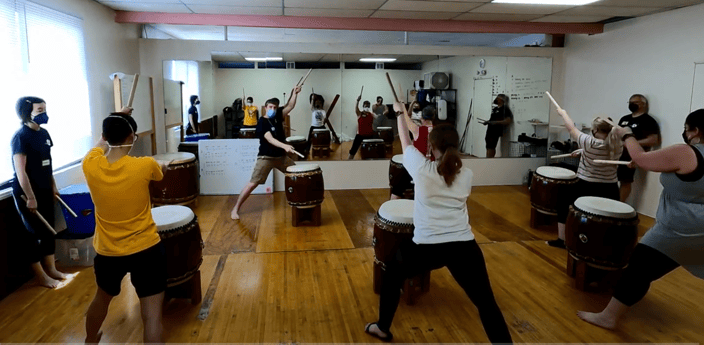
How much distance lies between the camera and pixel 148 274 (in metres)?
2.16

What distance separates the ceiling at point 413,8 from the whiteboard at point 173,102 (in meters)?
1.12

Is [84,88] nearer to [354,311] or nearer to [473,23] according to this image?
[354,311]

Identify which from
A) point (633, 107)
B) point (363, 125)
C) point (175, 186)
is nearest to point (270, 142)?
point (175, 186)

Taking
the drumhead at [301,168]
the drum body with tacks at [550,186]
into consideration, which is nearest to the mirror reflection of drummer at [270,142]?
the drumhead at [301,168]

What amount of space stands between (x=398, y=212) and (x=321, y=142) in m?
3.86

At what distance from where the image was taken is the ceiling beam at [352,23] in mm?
5574

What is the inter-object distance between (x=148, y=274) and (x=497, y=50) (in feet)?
19.6

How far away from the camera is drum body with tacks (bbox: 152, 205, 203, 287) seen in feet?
9.08

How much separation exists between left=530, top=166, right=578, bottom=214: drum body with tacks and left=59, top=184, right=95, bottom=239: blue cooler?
4105mm

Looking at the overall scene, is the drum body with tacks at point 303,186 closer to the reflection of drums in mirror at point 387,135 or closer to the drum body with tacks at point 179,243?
the drum body with tacks at point 179,243

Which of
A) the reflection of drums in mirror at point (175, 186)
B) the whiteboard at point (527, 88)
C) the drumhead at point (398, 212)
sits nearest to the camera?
the drumhead at point (398, 212)

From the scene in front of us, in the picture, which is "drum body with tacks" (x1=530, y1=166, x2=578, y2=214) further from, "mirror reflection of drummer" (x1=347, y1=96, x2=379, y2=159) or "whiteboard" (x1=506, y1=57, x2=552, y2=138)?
"mirror reflection of drummer" (x1=347, y1=96, x2=379, y2=159)

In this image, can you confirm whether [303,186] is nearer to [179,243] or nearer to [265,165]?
[265,165]

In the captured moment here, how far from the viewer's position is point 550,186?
15.3ft
